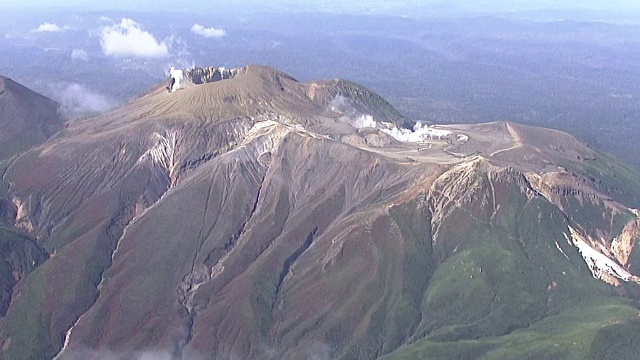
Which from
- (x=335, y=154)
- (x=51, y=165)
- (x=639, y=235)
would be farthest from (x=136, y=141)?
(x=639, y=235)

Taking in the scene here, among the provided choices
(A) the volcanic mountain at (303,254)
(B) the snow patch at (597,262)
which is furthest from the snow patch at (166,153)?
(B) the snow patch at (597,262)

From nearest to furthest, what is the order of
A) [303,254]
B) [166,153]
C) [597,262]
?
[597,262] < [303,254] < [166,153]

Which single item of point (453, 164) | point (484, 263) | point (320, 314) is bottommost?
point (320, 314)

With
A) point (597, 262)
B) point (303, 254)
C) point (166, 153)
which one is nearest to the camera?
point (597, 262)

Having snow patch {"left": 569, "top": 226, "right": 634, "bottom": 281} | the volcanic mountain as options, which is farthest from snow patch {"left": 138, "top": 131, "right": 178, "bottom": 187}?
snow patch {"left": 569, "top": 226, "right": 634, "bottom": 281}

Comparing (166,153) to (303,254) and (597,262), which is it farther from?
(597,262)

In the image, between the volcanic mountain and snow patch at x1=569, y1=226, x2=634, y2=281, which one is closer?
the volcanic mountain

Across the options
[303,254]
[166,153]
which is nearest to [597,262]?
[303,254]

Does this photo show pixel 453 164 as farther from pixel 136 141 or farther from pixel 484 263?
pixel 136 141

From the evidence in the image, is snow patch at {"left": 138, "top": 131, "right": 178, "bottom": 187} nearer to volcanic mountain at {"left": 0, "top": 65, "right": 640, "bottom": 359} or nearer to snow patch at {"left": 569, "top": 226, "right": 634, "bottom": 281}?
volcanic mountain at {"left": 0, "top": 65, "right": 640, "bottom": 359}
